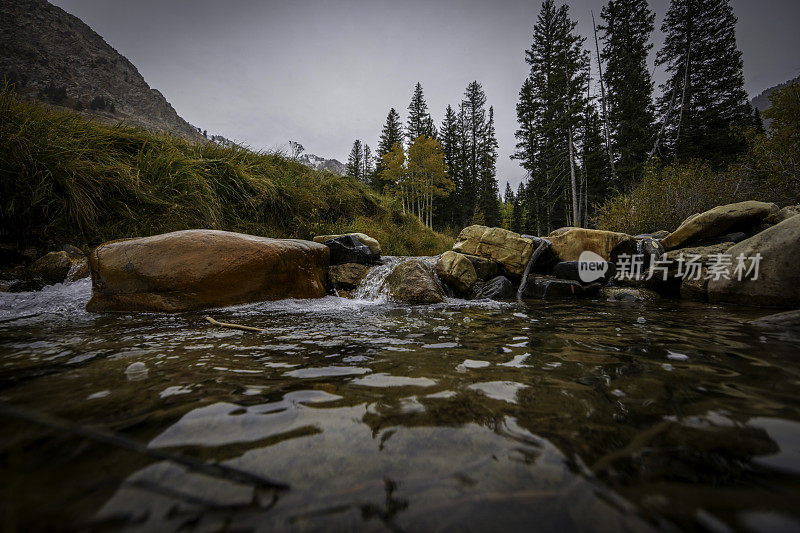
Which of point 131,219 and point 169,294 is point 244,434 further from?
point 131,219

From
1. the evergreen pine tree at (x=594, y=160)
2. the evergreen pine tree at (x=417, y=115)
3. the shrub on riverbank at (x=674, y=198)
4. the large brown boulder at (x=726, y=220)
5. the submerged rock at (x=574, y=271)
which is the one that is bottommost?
the submerged rock at (x=574, y=271)

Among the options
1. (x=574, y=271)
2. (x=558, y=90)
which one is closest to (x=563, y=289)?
(x=574, y=271)


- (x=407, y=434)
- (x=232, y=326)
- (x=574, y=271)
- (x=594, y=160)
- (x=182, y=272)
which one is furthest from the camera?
(x=594, y=160)

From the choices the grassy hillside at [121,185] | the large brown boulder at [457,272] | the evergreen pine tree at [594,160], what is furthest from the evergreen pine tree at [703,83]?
the grassy hillside at [121,185]

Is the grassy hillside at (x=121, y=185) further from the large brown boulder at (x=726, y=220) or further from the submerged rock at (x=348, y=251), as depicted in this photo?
the large brown boulder at (x=726, y=220)

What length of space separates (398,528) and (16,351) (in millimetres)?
2410

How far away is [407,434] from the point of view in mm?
884

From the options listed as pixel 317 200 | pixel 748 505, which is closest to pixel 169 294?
pixel 748 505

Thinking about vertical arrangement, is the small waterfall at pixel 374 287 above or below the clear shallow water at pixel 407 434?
above

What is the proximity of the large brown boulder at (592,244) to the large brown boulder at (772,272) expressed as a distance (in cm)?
176

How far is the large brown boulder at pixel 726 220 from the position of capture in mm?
5277

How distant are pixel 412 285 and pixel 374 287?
0.72 metres

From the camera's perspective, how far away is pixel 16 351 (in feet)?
5.29

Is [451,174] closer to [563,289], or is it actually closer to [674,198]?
[674,198]
